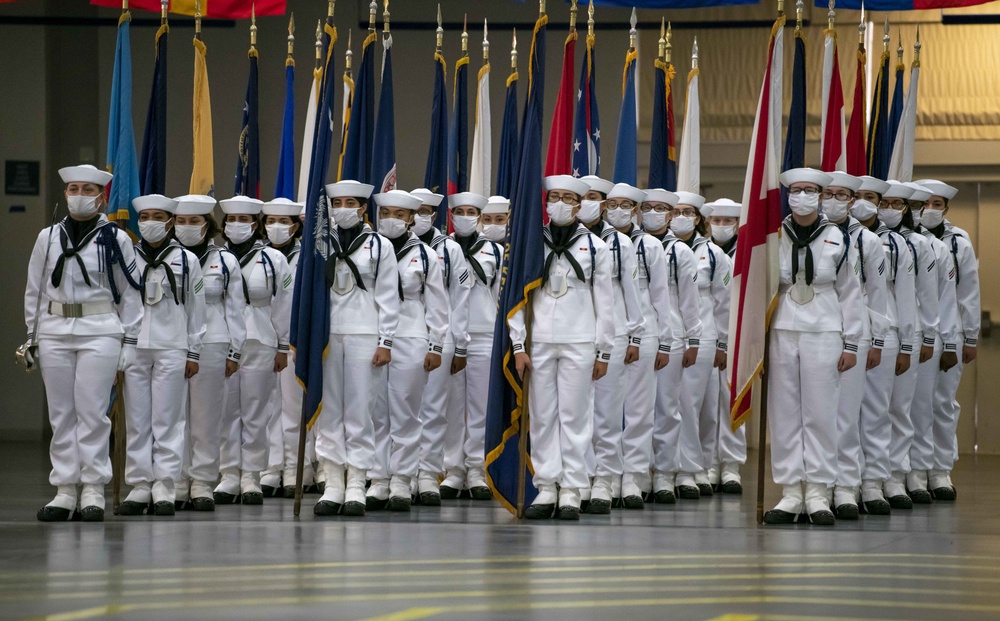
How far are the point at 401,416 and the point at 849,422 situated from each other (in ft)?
9.92

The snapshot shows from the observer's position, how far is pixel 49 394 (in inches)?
354

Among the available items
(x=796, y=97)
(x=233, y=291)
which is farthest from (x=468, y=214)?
(x=796, y=97)

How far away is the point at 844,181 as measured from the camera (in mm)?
9469

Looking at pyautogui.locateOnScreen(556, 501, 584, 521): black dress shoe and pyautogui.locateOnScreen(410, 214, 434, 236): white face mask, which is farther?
pyautogui.locateOnScreen(410, 214, 434, 236): white face mask

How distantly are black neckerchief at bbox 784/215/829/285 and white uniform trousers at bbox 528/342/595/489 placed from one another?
4.60 feet

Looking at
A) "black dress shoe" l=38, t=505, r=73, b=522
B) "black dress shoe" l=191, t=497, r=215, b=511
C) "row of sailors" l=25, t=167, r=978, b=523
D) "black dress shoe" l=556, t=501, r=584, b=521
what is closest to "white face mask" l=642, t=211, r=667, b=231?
"row of sailors" l=25, t=167, r=978, b=523

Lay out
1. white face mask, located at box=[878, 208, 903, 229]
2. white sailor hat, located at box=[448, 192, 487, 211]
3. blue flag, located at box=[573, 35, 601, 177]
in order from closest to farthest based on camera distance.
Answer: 1. white face mask, located at box=[878, 208, 903, 229]
2. white sailor hat, located at box=[448, 192, 487, 211]
3. blue flag, located at box=[573, 35, 601, 177]

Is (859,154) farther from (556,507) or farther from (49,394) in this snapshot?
(49,394)

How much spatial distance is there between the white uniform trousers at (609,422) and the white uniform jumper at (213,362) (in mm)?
2653

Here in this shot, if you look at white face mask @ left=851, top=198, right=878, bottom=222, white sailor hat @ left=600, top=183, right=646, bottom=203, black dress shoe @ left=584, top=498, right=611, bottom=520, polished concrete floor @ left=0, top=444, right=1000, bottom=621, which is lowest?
black dress shoe @ left=584, top=498, right=611, bottom=520

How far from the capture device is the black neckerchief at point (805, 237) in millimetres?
9078

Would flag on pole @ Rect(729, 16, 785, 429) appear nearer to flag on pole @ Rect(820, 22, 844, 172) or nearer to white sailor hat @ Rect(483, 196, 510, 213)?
flag on pole @ Rect(820, 22, 844, 172)

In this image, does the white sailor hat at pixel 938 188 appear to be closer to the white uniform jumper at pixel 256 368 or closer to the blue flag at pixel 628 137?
the blue flag at pixel 628 137

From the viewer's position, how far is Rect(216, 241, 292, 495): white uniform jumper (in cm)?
1071
